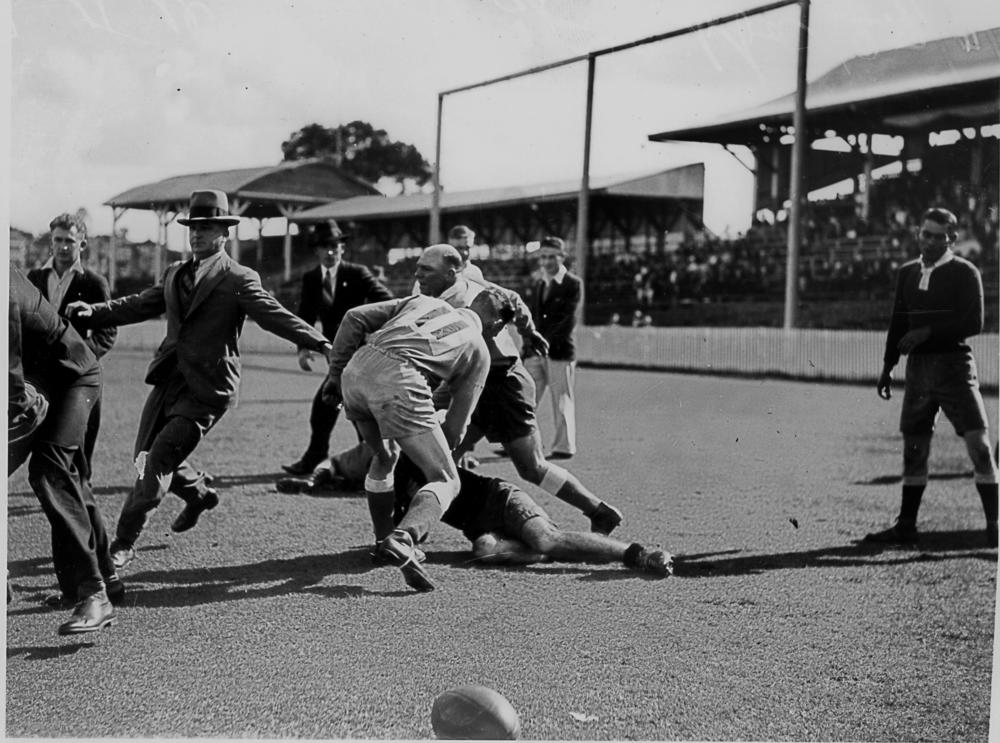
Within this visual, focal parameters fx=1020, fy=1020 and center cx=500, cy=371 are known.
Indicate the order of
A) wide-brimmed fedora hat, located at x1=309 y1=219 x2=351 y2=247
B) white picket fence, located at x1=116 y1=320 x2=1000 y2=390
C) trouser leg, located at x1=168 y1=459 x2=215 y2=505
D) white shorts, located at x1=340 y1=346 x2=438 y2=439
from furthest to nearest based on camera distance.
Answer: white picket fence, located at x1=116 y1=320 x2=1000 y2=390, wide-brimmed fedora hat, located at x1=309 y1=219 x2=351 y2=247, trouser leg, located at x1=168 y1=459 x2=215 y2=505, white shorts, located at x1=340 y1=346 x2=438 y2=439

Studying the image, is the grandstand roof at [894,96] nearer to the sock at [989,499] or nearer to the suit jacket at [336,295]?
the suit jacket at [336,295]

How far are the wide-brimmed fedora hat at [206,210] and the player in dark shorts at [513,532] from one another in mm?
1474

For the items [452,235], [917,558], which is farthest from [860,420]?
[452,235]

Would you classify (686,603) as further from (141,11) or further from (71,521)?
(141,11)

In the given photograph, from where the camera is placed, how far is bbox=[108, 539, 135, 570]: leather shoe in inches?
183

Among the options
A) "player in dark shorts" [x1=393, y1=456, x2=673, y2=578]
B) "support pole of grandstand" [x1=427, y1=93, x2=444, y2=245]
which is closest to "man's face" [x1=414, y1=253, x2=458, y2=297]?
"support pole of grandstand" [x1=427, y1=93, x2=444, y2=245]

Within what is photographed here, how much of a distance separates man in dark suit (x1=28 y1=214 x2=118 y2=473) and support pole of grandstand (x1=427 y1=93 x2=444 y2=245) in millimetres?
1785

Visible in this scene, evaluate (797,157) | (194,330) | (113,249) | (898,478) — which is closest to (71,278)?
(113,249)

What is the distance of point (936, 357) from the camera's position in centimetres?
543

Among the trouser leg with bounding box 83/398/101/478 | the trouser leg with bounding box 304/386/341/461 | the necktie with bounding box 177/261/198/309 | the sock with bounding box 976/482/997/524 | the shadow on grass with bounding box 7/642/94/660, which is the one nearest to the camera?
the shadow on grass with bounding box 7/642/94/660

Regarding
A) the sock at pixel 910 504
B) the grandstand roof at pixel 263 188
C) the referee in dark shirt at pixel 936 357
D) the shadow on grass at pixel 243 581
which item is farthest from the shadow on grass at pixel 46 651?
the sock at pixel 910 504

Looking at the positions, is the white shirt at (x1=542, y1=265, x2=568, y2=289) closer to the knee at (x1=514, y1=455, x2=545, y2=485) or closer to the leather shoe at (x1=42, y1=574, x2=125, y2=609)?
the knee at (x1=514, y1=455, x2=545, y2=485)

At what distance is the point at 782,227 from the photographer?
1462 centimetres

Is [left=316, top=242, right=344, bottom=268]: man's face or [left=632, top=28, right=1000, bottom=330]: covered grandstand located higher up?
[left=632, top=28, right=1000, bottom=330]: covered grandstand
